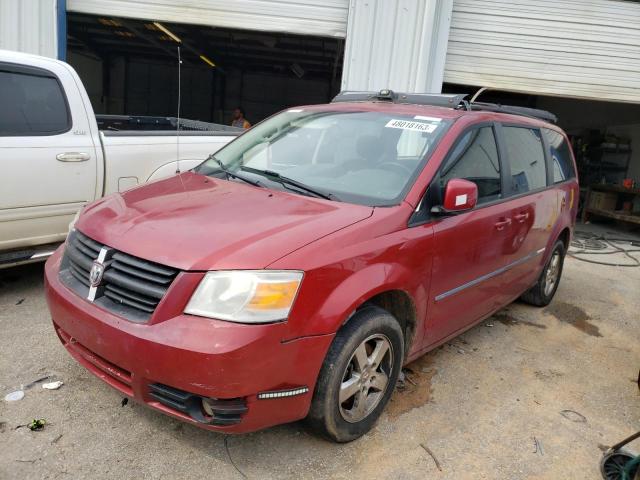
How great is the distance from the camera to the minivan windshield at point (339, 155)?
3.02m

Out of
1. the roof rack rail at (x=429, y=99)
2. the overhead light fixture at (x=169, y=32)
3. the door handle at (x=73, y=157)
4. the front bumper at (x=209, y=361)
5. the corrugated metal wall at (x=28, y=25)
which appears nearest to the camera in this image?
the front bumper at (x=209, y=361)

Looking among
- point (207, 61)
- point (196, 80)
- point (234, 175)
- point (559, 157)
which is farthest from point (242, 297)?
point (196, 80)

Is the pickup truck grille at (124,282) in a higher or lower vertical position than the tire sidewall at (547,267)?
higher

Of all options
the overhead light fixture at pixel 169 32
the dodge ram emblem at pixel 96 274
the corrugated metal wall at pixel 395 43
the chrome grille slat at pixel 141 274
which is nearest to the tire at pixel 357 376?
the chrome grille slat at pixel 141 274

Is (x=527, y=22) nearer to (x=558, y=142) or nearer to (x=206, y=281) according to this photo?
(x=558, y=142)

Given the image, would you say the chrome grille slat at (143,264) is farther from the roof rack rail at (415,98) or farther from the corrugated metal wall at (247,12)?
the corrugated metal wall at (247,12)

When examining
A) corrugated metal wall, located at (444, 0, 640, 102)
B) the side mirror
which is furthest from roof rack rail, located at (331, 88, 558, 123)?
corrugated metal wall, located at (444, 0, 640, 102)

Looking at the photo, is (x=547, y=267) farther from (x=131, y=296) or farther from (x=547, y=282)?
(x=131, y=296)

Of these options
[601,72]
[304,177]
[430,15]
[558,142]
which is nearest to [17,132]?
[304,177]

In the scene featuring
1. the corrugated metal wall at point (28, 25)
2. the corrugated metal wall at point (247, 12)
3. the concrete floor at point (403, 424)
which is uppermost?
the corrugated metal wall at point (247, 12)

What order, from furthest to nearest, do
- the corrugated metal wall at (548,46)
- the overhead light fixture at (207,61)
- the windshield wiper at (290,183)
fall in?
the overhead light fixture at (207,61)
the corrugated metal wall at (548,46)
the windshield wiper at (290,183)

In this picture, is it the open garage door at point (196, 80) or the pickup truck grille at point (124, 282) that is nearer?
the pickup truck grille at point (124, 282)

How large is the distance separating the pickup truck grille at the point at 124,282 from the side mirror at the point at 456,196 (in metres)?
1.52

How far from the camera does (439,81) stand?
814 centimetres
